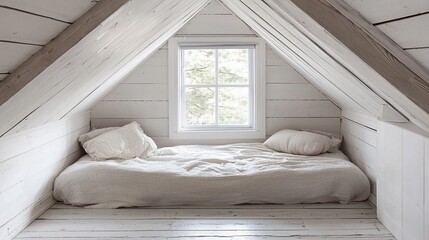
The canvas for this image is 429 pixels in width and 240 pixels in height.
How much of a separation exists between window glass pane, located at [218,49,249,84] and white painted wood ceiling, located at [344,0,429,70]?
3.01m

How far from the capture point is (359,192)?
346 centimetres

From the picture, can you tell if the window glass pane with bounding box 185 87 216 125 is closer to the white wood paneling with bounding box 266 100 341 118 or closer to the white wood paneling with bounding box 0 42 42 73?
the white wood paneling with bounding box 266 100 341 118

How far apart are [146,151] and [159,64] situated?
0.92 metres

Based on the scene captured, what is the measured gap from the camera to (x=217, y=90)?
15.2 ft

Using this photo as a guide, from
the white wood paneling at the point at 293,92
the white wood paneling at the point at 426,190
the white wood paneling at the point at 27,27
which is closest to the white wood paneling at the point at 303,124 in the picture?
the white wood paneling at the point at 293,92

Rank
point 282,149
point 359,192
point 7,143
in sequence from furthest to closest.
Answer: point 282,149
point 359,192
point 7,143

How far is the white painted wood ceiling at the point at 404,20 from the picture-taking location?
48.8 inches

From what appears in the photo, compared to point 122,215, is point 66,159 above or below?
above

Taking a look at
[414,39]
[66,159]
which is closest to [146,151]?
[66,159]

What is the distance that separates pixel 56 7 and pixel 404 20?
1.12 meters

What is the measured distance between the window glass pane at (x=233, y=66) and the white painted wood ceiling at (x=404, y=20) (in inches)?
119

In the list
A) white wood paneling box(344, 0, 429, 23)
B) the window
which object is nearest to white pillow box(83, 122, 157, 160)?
the window

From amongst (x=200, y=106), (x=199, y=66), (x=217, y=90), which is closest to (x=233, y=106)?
(x=217, y=90)

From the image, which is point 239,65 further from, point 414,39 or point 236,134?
point 414,39
